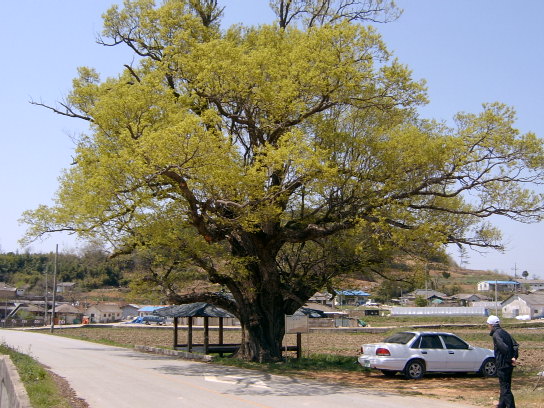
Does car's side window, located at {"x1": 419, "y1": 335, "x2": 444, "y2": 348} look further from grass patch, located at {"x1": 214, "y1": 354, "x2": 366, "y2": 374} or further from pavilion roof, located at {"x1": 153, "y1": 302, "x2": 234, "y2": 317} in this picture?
pavilion roof, located at {"x1": 153, "y1": 302, "x2": 234, "y2": 317}

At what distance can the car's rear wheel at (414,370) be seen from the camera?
62.0 ft

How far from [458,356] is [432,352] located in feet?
3.22

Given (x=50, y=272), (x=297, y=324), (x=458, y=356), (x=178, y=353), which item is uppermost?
(x=50, y=272)

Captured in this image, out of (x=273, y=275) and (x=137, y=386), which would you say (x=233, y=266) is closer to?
(x=273, y=275)

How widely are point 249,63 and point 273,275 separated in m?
8.39

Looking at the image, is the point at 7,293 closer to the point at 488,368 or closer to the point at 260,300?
the point at 260,300

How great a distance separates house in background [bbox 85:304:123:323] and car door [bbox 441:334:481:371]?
78764 mm

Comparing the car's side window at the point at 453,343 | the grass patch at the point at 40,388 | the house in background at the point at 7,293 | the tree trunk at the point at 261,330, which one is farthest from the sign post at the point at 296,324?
the house in background at the point at 7,293

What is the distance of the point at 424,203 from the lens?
22.6 meters

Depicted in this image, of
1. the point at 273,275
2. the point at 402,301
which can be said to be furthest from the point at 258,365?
the point at 402,301

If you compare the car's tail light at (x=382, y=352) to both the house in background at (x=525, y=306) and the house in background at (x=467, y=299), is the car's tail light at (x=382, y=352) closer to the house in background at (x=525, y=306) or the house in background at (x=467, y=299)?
the house in background at (x=525, y=306)

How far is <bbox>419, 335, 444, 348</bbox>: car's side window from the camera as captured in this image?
19.3m

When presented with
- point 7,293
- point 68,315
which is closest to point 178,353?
point 68,315

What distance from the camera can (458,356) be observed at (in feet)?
63.8
